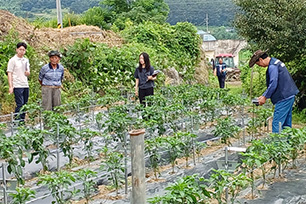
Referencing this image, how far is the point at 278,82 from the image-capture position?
7.20 m

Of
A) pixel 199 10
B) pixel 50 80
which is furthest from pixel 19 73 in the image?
pixel 199 10

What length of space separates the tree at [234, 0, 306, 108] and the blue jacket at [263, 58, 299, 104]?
3706 mm

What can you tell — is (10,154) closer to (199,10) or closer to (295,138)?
(295,138)

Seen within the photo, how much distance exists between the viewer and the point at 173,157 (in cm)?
614

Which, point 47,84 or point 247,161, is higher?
point 47,84

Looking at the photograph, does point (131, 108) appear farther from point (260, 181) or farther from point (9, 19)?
point (9, 19)

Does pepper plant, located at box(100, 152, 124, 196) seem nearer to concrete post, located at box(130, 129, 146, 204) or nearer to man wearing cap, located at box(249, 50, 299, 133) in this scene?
concrete post, located at box(130, 129, 146, 204)

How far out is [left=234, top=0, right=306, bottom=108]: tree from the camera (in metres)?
10.8

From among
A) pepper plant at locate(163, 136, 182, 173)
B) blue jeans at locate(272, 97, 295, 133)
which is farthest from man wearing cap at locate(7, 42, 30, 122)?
blue jeans at locate(272, 97, 295, 133)

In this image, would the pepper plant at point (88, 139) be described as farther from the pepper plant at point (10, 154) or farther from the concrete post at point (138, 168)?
the concrete post at point (138, 168)

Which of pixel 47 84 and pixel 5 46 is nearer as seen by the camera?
pixel 47 84

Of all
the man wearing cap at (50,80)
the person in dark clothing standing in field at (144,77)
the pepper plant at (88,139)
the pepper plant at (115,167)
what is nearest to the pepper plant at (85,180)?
the pepper plant at (115,167)

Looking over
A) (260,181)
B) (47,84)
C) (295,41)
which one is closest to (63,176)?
(260,181)

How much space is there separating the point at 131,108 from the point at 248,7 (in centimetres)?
476
